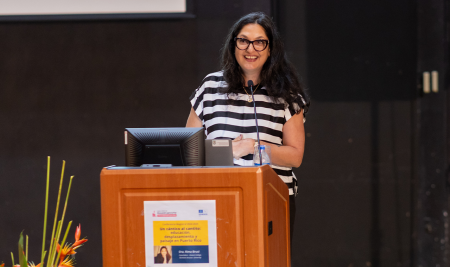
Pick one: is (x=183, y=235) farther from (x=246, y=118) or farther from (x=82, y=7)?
(x=82, y=7)

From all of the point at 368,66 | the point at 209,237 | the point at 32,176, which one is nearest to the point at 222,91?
the point at 209,237

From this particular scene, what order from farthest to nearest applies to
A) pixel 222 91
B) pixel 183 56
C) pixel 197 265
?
pixel 183 56, pixel 222 91, pixel 197 265

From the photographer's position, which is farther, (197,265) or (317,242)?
(317,242)

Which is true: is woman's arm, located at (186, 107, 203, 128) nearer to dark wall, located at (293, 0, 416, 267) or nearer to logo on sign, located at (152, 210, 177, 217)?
logo on sign, located at (152, 210, 177, 217)

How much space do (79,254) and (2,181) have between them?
2.36ft

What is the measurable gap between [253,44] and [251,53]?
4 cm

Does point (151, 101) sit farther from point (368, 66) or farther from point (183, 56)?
point (368, 66)

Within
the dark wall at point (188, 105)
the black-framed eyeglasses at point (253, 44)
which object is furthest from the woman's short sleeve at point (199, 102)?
the dark wall at point (188, 105)

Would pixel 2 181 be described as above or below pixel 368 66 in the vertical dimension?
below

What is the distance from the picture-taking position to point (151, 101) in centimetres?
274

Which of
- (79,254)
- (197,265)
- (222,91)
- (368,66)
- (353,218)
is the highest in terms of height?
(368,66)

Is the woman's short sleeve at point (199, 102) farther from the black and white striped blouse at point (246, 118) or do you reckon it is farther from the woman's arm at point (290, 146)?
the woman's arm at point (290, 146)

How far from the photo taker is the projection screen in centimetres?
270

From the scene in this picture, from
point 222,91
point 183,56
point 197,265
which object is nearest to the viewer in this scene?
point 197,265
